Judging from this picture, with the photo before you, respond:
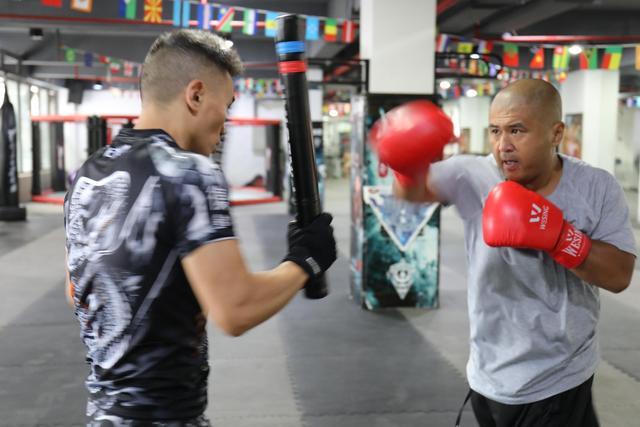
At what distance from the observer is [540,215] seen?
1.67 meters

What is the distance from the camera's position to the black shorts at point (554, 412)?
173 cm

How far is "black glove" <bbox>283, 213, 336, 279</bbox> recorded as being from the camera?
129cm

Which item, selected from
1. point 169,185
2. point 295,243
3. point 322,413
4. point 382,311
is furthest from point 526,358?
point 382,311

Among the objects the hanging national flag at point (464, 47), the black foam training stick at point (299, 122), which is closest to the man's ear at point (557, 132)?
the black foam training stick at point (299, 122)

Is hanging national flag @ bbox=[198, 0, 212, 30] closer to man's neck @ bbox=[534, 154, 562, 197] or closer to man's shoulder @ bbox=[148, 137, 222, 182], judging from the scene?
man's neck @ bbox=[534, 154, 562, 197]

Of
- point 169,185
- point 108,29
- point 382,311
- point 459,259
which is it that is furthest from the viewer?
point 108,29

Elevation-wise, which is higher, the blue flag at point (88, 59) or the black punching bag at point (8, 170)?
the blue flag at point (88, 59)

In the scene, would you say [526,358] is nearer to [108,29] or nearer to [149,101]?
[149,101]

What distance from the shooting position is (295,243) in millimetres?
1330

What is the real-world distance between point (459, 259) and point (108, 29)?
22.4 feet

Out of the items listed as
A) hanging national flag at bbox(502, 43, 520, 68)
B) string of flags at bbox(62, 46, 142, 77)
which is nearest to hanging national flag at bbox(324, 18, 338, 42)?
hanging national flag at bbox(502, 43, 520, 68)

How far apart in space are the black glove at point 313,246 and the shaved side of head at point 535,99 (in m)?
0.70

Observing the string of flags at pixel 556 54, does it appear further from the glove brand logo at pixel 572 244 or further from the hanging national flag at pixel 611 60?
the glove brand logo at pixel 572 244

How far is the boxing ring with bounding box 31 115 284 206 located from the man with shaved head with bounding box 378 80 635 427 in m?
10.9
